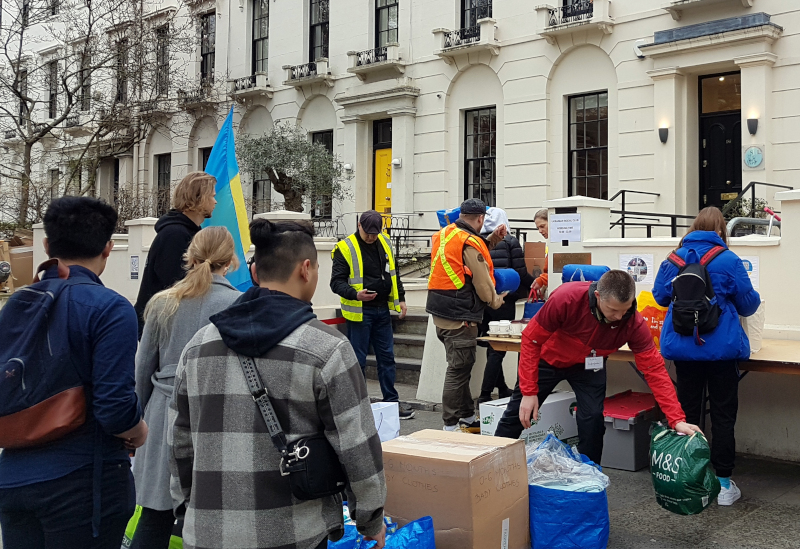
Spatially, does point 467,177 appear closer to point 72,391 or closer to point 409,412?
point 409,412

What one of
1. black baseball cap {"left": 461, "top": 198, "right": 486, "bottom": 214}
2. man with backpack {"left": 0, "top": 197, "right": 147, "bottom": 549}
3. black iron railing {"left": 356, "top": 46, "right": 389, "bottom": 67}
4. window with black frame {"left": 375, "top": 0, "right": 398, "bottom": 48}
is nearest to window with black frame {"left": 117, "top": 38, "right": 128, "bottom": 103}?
black iron railing {"left": 356, "top": 46, "right": 389, "bottom": 67}

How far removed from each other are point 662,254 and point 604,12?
828cm

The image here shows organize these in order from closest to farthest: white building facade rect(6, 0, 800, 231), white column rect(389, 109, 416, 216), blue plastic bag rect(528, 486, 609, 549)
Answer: blue plastic bag rect(528, 486, 609, 549) → white building facade rect(6, 0, 800, 231) → white column rect(389, 109, 416, 216)

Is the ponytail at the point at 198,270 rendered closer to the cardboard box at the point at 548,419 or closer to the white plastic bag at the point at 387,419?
the white plastic bag at the point at 387,419

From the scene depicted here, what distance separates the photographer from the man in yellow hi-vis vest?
799 cm

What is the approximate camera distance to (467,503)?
4.06 m

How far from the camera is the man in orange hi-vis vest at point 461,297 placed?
23.2 ft

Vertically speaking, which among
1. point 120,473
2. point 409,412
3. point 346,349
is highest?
point 346,349

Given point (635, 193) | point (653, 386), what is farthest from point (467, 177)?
point (653, 386)

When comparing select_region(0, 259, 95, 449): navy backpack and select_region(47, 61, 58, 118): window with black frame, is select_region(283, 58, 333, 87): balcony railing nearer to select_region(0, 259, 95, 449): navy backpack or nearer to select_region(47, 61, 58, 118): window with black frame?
select_region(47, 61, 58, 118): window with black frame

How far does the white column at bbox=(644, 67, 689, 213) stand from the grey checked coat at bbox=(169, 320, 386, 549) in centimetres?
1270

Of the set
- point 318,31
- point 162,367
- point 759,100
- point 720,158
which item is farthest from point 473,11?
point 162,367

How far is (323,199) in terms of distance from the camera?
65.4 ft

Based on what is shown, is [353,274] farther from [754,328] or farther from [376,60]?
[376,60]
